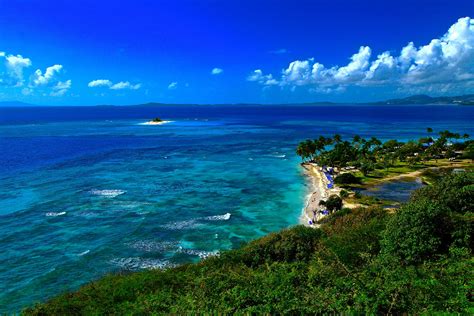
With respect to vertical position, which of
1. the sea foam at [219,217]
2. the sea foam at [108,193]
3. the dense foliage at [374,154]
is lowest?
the sea foam at [219,217]

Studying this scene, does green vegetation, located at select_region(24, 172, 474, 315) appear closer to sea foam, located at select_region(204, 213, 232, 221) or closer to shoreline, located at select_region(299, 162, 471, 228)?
shoreline, located at select_region(299, 162, 471, 228)

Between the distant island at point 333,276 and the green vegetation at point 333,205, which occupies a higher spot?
the distant island at point 333,276

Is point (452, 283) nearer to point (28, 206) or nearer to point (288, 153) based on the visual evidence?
point (28, 206)

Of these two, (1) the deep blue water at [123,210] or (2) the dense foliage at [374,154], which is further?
(2) the dense foliage at [374,154]

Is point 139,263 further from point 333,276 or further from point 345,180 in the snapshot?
point 345,180

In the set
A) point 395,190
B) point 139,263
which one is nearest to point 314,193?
point 395,190

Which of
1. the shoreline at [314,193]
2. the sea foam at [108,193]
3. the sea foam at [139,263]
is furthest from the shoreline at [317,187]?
the sea foam at [108,193]

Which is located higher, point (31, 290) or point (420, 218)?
point (420, 218)

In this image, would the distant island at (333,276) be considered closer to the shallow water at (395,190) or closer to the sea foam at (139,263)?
the sea foam at (139,263)

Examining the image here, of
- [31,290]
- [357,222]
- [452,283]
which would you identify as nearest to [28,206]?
[31,290]
